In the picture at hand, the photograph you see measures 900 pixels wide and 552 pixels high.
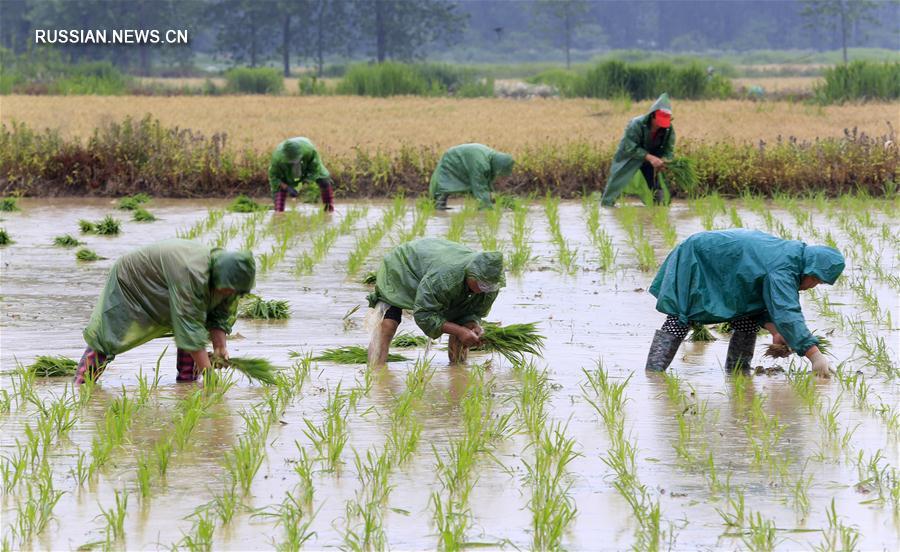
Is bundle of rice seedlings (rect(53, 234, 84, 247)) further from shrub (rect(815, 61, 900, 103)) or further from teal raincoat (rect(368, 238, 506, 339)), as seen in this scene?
shrub (rect(815, 61, 900, 103))

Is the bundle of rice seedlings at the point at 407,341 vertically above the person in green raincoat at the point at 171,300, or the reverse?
the person in green raincoat at the point at 171,300

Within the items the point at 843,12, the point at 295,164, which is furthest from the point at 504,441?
the point at 843,12

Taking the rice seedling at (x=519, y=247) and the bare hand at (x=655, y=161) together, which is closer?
the rice seedling at (x=519, y=247)

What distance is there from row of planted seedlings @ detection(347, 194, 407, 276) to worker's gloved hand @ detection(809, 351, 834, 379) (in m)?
4.29

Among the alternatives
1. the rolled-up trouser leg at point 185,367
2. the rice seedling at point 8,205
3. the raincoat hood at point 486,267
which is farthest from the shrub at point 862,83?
the rolled-up trouser leg at point 185,367

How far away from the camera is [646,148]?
14352 millimetres

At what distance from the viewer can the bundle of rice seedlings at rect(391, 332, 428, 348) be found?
7.35 metres

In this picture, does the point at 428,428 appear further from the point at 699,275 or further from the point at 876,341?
the point at 876,341

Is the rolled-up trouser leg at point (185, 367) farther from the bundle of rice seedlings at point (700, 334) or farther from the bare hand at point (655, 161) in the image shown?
the bare hand at point (655, 161)

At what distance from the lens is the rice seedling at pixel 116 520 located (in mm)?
4008

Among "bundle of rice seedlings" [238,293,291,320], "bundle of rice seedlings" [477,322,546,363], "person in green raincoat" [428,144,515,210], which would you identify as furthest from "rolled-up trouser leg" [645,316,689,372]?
"person in green raincoat" [428,144,515,210]

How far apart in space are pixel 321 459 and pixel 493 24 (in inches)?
3564

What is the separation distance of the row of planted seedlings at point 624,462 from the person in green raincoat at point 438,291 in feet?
2.06

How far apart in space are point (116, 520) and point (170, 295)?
6.24 ft
